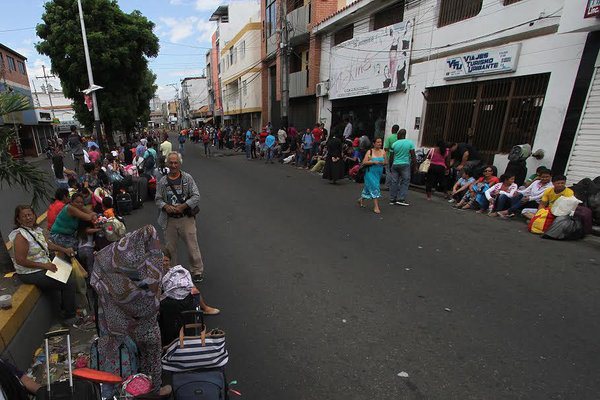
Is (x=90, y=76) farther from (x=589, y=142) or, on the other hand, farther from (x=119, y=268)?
(x=589, y=142)

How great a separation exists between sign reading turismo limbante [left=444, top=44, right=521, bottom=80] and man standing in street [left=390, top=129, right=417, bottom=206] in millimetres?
3264

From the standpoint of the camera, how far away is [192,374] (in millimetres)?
2312

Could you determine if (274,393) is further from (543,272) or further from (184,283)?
(543,272)

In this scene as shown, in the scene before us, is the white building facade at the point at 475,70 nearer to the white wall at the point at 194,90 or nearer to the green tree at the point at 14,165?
the green tree at the point at 14,165

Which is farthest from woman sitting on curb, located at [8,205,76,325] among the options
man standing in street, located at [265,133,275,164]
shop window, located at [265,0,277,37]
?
shop window, located at [265,0,277,37]

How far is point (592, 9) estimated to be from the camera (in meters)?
6.30

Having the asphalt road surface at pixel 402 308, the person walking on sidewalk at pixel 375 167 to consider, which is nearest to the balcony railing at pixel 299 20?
the person walking on sidewalk at pixel 375 167

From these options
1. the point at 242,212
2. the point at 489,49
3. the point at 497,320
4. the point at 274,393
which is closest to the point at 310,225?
the point at 242,212

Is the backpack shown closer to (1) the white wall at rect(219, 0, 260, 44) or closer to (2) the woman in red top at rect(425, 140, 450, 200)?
(2) the woman in red top at rect(425, 140, 450, 200)

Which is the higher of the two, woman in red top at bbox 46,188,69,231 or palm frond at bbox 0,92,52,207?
palm frond at bbox 0,92,52,207

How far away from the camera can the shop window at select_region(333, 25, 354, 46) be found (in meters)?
15.3

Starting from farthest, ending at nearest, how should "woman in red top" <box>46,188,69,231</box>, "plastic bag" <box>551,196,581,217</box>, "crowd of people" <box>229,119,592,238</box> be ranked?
"crowd of people" <box>229,119,592,238</box>
"plastic bag" <box>551,196,581,217</box>
"woman in red top" <box>46,188,69,231</box>

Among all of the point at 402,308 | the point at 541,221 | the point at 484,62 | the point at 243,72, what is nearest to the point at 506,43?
the point at 484,62

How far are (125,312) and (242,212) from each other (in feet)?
17.8
